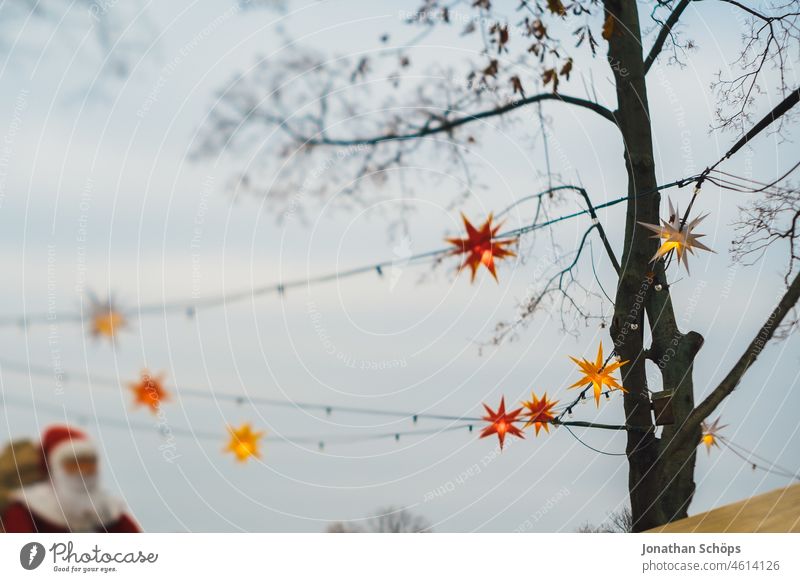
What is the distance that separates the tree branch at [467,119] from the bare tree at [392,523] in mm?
910

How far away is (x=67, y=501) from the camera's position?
193 cm

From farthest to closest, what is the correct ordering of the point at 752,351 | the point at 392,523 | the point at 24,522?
the point at 752,351 < the point at 392,523 < the point at 24,522

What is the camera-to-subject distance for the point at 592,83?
236 cm

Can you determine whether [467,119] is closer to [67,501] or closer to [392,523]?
[392,523]

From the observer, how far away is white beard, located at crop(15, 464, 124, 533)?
75.5 inches

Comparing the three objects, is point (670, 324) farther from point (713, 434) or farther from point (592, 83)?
point (592, 83)

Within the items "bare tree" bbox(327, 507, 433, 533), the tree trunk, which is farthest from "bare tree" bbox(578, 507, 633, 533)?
"bare tree" bbox(327, 507, 433, 533)

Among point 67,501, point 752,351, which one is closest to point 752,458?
point 752,351

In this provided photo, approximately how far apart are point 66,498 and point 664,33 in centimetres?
197

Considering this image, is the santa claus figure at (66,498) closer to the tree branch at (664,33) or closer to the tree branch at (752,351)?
the tree branch at (752,351)

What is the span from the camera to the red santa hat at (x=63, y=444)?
194 centimetres

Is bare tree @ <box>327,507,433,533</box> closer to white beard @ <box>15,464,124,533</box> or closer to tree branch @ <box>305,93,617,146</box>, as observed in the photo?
white beard @ <box>15,464,124,533</box>

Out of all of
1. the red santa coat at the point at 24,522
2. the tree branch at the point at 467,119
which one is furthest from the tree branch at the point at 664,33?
the red santa coat at the point at 24,522
